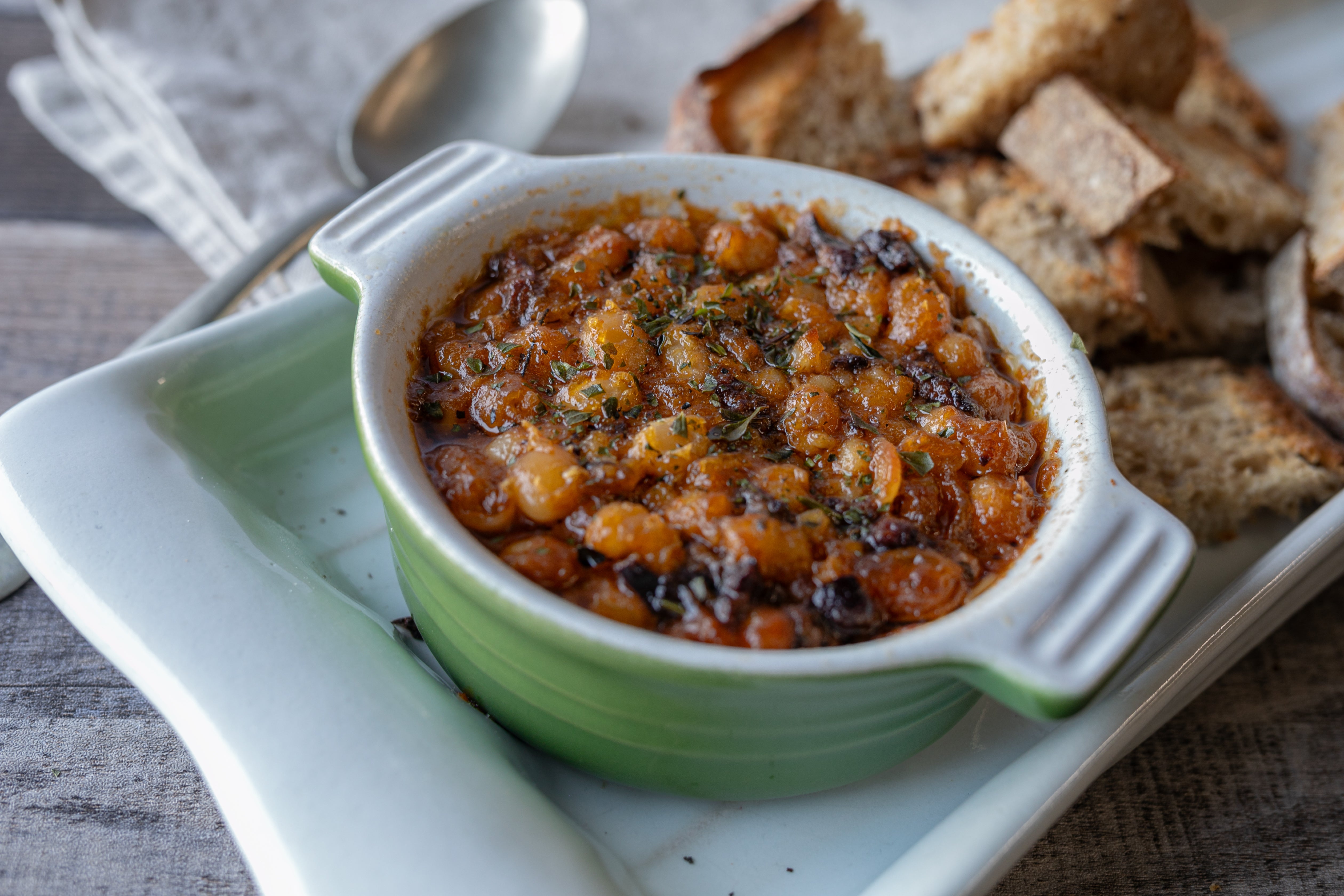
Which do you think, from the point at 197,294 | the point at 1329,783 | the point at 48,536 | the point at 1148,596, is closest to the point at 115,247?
the point at 197,294

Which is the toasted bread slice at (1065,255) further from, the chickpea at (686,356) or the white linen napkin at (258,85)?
the chickpea at (686,356)

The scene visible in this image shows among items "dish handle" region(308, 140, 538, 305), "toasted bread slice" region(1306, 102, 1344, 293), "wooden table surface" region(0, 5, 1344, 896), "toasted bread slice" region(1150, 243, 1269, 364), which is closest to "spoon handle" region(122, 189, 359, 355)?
"wooden table surface" region(0, 5, 1344, 896)

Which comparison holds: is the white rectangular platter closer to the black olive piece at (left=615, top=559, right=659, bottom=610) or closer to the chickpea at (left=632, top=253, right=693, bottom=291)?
the black olive piece at (left=615, top=559, right=659, bottom=610)

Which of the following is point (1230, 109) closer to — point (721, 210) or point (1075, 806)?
point (721, 210)

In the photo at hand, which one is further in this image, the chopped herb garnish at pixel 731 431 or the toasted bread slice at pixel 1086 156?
the toasted bread slice at pixel 1086 156

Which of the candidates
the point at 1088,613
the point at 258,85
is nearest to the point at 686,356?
the point at 1088,613

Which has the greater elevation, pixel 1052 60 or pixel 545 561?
pixel 1052 60

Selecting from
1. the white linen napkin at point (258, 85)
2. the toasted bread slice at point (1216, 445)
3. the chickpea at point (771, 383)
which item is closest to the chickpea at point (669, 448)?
the chickpea at point (771, 383)

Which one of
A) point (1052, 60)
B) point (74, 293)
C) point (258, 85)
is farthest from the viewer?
point (258, 85)
